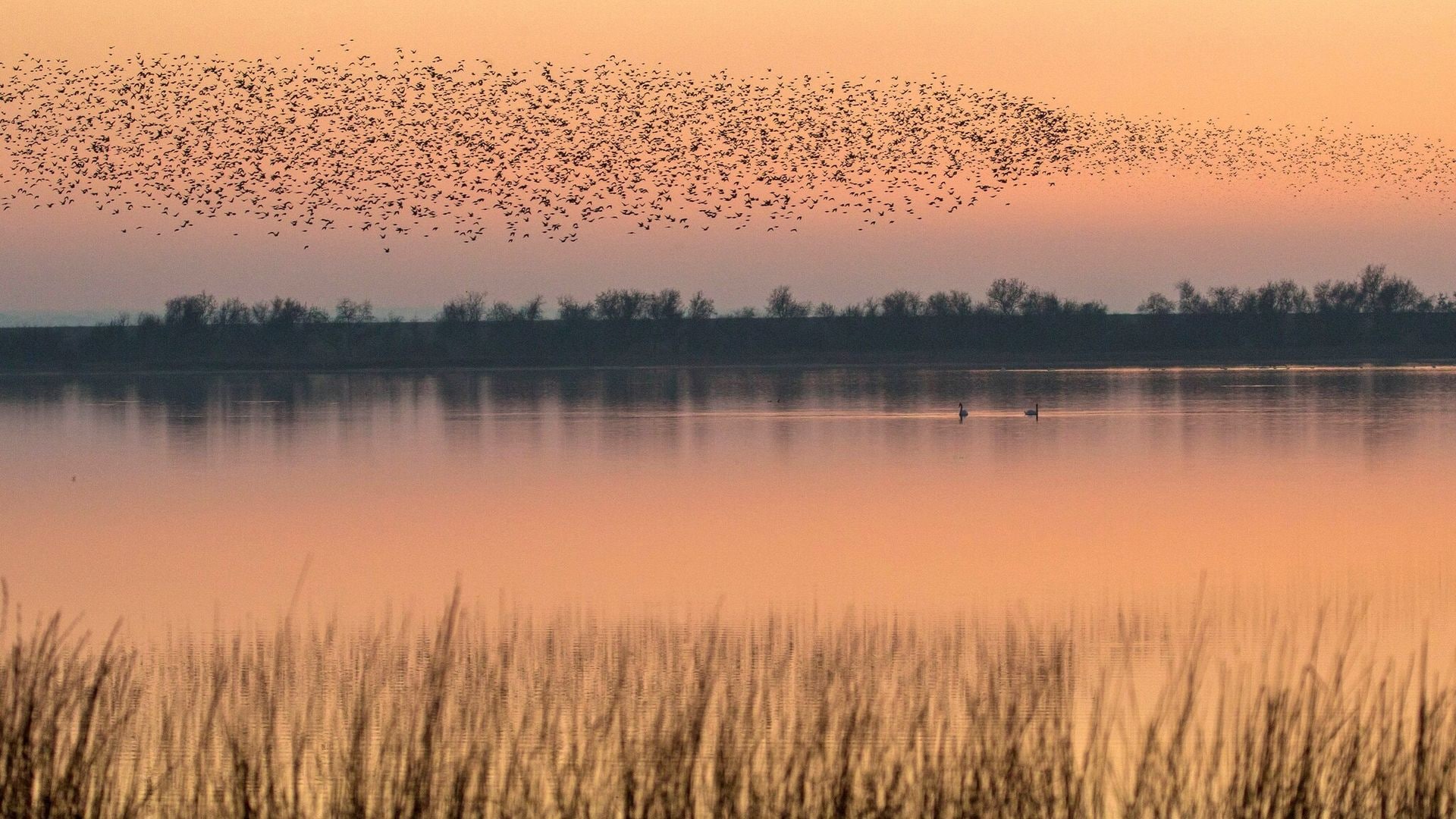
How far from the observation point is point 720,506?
25.8m

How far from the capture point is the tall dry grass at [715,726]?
7891mm

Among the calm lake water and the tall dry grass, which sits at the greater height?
the tall dry grass

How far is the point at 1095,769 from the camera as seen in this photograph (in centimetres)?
862

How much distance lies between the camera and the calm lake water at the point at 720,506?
1805 cm

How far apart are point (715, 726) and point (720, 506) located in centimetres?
1507

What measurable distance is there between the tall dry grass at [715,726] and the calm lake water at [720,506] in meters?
1.18

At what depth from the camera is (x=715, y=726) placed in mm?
10734

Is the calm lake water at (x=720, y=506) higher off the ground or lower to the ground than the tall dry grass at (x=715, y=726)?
lower

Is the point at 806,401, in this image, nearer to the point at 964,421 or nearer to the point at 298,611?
the point at 964,421

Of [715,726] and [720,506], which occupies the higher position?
[715,726]

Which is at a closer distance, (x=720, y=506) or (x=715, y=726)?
(x=715, y=726)

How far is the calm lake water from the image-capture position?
18.0m

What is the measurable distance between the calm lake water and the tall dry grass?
118 cm

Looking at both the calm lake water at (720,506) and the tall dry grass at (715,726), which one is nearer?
the tall dry grass at (715,726)
